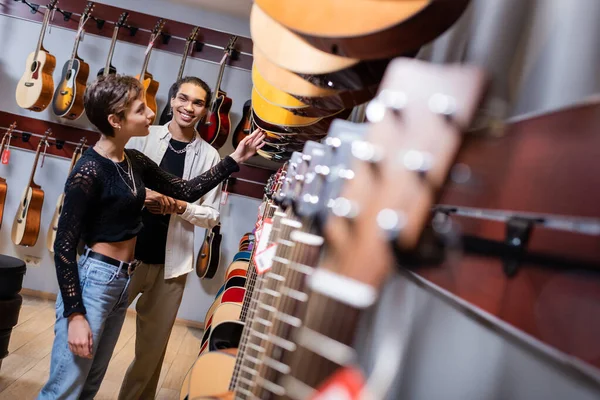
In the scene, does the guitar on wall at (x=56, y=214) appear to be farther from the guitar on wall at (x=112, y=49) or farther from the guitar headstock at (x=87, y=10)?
the guitar headstock at (x=87, y=10)

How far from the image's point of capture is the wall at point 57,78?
181 inches

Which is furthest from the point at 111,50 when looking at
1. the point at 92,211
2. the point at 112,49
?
the point at 92,211

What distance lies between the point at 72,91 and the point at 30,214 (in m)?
1.02

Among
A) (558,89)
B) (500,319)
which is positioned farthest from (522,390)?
(558,89)

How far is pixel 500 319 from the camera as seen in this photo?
23.9 inches

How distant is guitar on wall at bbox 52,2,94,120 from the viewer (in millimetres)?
4172

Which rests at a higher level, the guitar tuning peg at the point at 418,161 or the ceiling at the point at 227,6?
the ceiling at the point at 227,6

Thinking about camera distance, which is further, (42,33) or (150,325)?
(42,33)

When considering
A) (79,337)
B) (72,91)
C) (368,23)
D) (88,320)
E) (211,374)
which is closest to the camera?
(368,23)

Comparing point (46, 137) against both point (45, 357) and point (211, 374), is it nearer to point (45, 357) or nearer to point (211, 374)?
point (45, 357)

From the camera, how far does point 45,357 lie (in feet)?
10.9

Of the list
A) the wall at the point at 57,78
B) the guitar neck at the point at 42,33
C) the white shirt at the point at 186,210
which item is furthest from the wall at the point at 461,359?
the guitar neck at the point at 42,33

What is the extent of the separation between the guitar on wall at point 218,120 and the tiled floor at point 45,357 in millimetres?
1567

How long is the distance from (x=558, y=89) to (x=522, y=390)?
34cm
